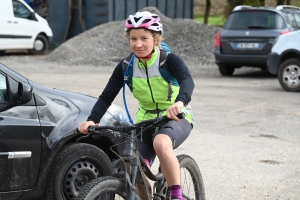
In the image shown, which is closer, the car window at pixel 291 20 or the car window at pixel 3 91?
the car window at pixel 3 91

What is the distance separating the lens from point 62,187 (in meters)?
5.86

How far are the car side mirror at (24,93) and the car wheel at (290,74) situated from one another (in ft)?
34.7

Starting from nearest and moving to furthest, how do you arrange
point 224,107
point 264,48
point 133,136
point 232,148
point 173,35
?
point 133,136
point 232,148
point 224,107
point 264,48
point 173,35

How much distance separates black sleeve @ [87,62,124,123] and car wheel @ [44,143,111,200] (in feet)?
4.13

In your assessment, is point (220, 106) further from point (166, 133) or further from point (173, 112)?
point (173, 112)

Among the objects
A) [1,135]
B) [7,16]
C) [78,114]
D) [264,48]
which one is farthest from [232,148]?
[7,16]

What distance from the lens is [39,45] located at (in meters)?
26.2

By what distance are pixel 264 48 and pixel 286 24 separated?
2.75 feet

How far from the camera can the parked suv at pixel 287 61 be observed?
51.0 feet

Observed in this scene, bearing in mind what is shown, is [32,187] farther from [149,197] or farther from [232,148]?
[232,148]

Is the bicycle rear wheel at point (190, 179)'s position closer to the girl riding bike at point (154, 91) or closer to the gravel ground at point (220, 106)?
the girl riding bike at point (154, 91)

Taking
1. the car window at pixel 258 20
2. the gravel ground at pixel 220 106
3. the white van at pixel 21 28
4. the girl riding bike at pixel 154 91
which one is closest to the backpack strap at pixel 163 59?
the girl riding bike at pixel 154 91

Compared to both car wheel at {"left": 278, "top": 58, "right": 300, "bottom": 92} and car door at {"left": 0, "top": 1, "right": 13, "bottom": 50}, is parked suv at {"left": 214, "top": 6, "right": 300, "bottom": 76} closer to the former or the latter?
car wheel at {"left": 278, "top": 58, "right": 300, "bottom": 92}

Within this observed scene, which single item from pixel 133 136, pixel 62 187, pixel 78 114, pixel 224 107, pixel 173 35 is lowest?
pixel 173 35
